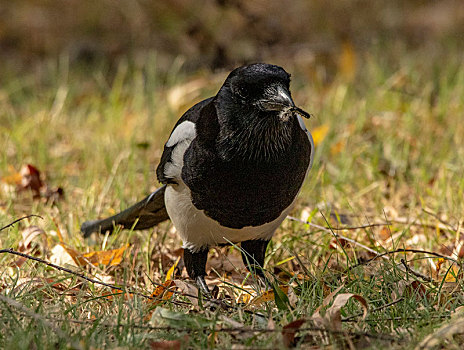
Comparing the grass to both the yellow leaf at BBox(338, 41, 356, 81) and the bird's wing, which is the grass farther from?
the bird's wing

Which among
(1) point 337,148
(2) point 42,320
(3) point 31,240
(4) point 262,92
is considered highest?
(4) point 262,92

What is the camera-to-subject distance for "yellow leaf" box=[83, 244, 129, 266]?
3018mm

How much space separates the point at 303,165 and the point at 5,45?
586 cm

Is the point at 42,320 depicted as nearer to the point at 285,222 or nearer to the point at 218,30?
the point at 285,222

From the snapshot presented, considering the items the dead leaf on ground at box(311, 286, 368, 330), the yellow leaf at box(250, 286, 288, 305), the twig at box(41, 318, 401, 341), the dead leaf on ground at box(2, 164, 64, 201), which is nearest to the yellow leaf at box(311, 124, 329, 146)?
the dead leaf on ground at box(2, 164, 64, 201)

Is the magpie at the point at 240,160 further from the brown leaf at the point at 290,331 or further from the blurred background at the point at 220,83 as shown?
the blurred background at the point at 220,83

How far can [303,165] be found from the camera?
8.76ft

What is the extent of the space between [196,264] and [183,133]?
0.61m

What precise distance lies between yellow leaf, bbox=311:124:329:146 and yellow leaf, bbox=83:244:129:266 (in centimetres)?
185

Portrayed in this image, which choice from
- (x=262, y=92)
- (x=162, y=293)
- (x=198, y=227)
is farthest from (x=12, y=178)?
(x=262, y=92)

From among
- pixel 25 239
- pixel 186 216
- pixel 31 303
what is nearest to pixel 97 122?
pixel 25 239

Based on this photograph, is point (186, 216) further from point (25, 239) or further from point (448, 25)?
point (448, 25)

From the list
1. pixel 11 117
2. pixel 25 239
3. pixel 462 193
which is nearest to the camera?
pixel 25 239

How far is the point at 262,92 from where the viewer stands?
2473mm
